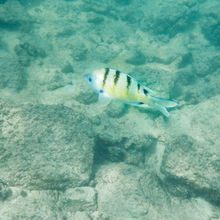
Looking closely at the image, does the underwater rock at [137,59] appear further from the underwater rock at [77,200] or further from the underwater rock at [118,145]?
the underwater rock at [77,200]

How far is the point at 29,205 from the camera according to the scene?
329 cm

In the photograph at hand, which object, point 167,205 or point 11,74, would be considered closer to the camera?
point 167,205

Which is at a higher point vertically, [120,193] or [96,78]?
[96,78]

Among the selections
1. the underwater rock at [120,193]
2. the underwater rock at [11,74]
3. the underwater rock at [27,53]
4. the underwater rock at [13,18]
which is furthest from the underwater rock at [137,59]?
the underwater rock at [120,193]

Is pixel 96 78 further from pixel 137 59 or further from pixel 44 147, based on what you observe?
pixel 137 59

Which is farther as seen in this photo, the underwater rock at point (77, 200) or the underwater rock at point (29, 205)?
the underwater rock at point (77, 200)

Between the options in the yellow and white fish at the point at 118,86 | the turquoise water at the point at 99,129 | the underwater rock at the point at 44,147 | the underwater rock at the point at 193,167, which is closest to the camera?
the yellow and white fish at the point at 118,86

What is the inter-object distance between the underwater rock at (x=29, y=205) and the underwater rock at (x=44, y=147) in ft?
0.50

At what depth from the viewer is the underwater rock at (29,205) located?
3113mm

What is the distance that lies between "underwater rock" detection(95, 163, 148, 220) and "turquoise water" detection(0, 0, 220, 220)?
0.02m

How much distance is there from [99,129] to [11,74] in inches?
142

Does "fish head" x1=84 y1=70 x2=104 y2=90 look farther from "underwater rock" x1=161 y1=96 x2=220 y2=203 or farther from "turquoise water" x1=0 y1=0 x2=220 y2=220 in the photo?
"underwater rock" x1=161 y1=96 x2=220 y2=203

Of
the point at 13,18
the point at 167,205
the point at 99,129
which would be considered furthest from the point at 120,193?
the point at 13,18

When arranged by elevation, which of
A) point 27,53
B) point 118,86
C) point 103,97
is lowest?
point 27,53
